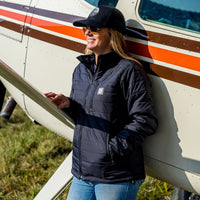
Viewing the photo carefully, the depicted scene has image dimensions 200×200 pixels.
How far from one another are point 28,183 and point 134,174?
7.11ft

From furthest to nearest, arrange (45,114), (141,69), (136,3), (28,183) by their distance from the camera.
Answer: (28,183)
(45,114)
(136,3)
(141,69)

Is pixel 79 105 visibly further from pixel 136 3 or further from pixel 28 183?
pixel 28 183

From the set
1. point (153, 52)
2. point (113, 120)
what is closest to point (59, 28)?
point (153, 52)

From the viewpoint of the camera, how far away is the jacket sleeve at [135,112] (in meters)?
2.15

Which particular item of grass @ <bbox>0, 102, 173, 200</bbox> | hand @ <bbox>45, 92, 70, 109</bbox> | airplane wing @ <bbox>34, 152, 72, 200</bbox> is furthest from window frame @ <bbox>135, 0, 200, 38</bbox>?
grass @ <bbox>0, 102, 173, 200</bbox>

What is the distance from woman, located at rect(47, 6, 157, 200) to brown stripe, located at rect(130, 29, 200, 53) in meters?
0.21

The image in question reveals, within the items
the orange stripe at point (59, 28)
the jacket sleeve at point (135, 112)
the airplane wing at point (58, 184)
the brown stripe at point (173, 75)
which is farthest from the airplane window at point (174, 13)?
the airplane wing at point (58, 184)

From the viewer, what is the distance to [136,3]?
2434 mm

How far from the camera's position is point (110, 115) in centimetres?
226

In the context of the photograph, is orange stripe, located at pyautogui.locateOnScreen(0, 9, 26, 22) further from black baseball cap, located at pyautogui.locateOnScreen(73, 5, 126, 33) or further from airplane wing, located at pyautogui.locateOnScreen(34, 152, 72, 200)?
airplane wing, located at pyautogui.locateOnScreen(34, 152, 72, 200)

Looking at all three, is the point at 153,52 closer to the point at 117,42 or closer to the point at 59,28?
the point at 117,42

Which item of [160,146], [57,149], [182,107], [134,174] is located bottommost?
[57,149]

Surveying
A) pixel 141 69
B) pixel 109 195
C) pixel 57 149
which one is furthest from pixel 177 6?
pixel 57 149

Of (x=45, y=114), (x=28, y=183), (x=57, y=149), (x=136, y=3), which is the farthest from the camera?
(x=57, y=149)
